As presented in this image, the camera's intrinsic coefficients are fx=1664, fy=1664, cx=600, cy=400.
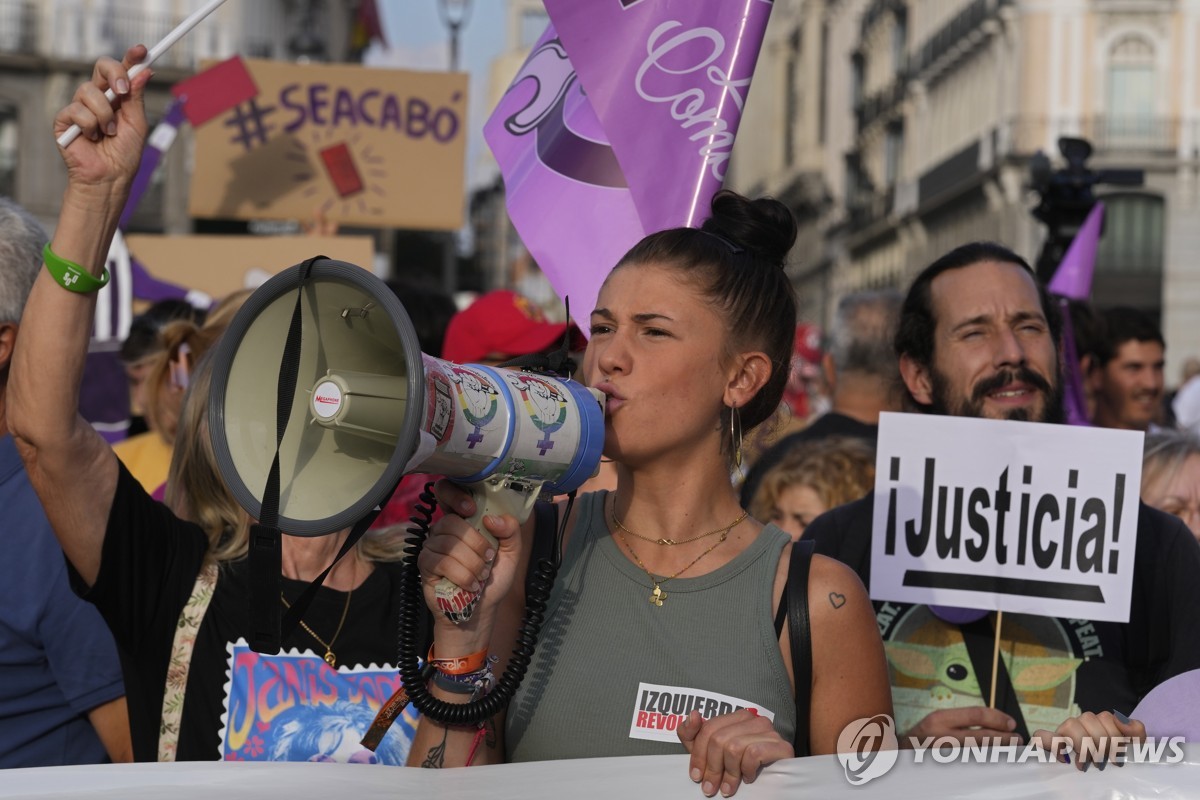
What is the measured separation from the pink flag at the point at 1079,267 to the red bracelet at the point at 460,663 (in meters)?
4.14

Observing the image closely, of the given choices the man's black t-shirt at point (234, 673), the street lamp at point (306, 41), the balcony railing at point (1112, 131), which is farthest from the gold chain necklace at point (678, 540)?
the balcony railing at point (1112, 131)

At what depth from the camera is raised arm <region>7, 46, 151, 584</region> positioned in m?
2.41

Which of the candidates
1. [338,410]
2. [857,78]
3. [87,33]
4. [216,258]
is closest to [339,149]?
[216,258]

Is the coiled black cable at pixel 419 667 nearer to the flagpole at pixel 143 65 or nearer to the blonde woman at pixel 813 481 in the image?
the flagpole at pixel 143 65

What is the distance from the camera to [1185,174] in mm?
38531

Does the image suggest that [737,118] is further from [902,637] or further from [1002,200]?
[1002,200]

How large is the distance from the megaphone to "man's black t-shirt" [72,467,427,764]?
658 millimetres

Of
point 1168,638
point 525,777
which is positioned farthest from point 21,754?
point 1168,638

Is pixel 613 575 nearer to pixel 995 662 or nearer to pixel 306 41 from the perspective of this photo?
pixel 995 662

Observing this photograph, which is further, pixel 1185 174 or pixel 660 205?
pixel 1185 174

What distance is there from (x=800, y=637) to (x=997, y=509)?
89 centimetres

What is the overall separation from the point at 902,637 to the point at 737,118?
1112 mm

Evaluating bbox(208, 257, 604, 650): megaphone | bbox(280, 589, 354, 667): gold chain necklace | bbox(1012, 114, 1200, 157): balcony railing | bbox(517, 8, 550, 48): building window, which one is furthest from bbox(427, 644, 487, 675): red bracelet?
bbox(517, 8, 550, 48): building window

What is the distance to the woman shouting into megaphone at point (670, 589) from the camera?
246 cm
